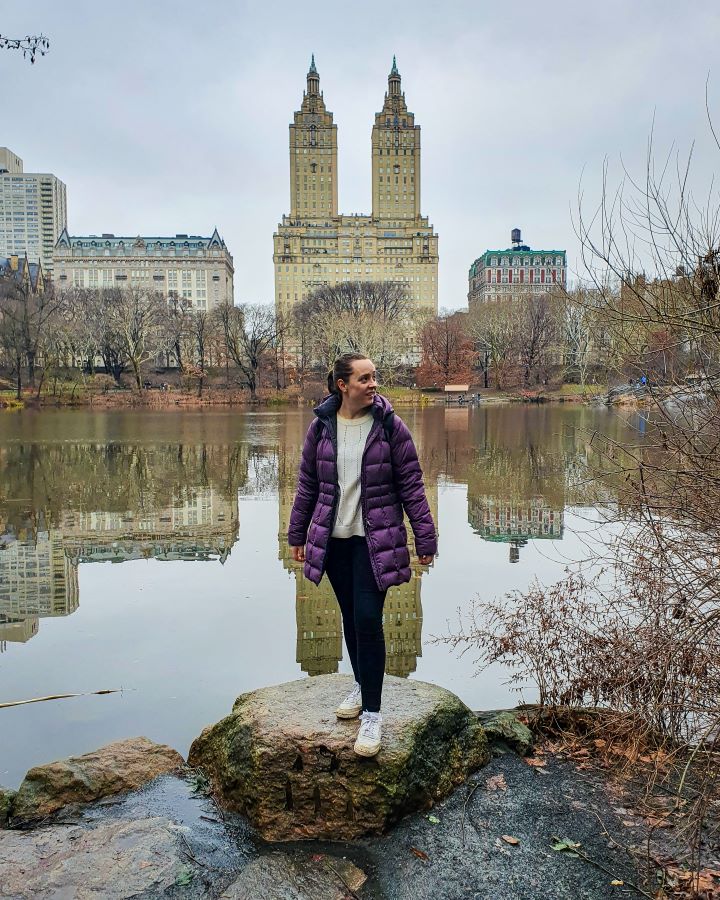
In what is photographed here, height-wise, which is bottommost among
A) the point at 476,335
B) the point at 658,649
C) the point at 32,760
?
the point at 32,760

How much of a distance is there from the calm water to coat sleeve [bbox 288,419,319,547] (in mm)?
1954

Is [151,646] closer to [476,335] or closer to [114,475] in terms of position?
[114,475]

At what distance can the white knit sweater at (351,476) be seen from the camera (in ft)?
13.1

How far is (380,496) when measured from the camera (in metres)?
3.97

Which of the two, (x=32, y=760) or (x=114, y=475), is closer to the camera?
(x=32, y=760)

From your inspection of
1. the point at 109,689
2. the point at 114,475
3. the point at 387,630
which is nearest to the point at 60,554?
the point at 109,689

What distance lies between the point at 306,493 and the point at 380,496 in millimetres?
523

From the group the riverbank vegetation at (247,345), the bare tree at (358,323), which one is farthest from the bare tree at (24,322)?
the bare tree at (358,323)

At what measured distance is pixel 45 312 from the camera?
195 ft

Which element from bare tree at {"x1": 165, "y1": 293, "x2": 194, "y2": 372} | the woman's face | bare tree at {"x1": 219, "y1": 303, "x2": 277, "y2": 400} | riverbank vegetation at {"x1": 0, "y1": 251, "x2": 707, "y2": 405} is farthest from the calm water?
bare tree at {"x1": 165, "y1": 293, "x2": 194, "y2": 372}

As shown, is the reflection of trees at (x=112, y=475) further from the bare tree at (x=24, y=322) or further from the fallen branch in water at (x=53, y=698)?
the bare tree at (x=24, y=322)

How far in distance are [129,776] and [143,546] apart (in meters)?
6.32

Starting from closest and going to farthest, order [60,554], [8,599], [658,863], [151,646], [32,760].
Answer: [658,863] < [32,760] < [151,646] < [8,599] < [60,554]

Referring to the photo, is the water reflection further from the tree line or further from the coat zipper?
the tree line
